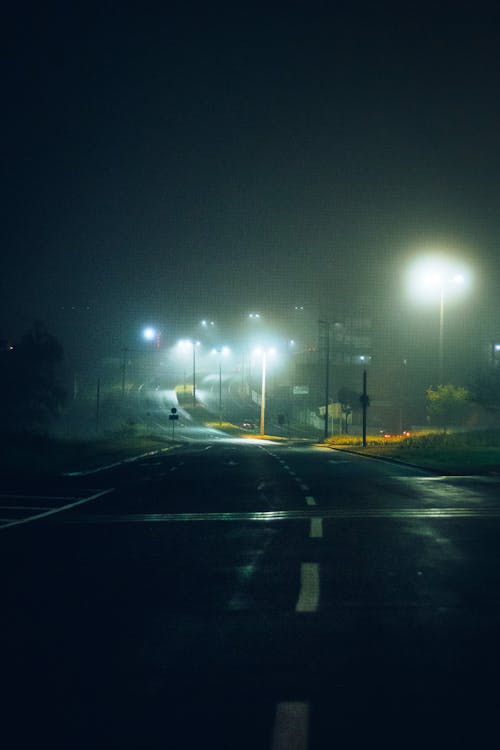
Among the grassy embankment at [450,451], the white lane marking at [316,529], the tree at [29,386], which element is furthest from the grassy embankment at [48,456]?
the tree at [29,386]

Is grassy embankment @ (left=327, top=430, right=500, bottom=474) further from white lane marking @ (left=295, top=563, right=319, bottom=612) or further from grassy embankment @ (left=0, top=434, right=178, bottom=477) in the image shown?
white lane marking @ (left=295, top=563, right=319, bottom=612)

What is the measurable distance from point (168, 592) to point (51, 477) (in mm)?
18451

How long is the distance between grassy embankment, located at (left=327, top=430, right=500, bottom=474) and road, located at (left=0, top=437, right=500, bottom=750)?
50.8ft

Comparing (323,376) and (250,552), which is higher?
(323,376)

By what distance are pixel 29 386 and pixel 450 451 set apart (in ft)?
185

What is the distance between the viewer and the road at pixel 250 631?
15.1 ft

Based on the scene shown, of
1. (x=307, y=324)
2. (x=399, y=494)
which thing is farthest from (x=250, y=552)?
(x=307, y=324)

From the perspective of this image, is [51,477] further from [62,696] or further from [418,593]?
[62,696]

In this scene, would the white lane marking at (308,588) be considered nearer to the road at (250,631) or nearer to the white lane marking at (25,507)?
the road at (250,631)

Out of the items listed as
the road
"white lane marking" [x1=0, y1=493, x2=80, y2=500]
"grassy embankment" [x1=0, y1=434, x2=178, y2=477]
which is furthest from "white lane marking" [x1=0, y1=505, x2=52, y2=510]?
"grassy embankment" [x1=0, y1=434, x2=178, y2=477]

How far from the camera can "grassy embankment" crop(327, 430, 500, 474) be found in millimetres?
29047

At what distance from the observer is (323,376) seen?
415 ft

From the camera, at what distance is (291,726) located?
454cm

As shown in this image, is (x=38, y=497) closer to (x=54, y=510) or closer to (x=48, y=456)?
(x=54, y=510)
